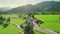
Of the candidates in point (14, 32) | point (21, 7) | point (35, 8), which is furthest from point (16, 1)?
point (14, 32)

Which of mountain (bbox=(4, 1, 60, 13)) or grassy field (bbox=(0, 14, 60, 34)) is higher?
mountain (bbox=(4, 1, 60, 13))

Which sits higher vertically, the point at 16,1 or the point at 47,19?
the point at 16,1

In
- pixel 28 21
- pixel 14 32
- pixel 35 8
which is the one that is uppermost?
pixel 35 8

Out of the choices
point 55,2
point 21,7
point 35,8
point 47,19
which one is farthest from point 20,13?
point 55,2

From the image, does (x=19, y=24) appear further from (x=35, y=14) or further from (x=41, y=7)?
(x=41, y=7)

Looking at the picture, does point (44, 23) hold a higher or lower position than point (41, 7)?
lower

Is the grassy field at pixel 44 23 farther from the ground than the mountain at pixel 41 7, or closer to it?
closer to it

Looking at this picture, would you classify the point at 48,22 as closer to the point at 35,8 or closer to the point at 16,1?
the point at 35,8
